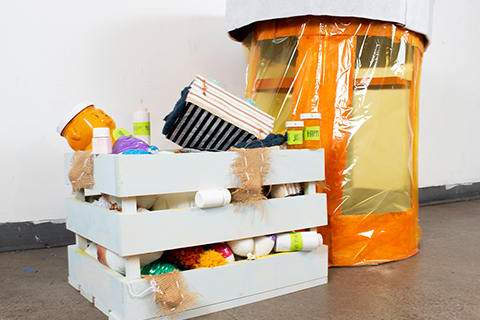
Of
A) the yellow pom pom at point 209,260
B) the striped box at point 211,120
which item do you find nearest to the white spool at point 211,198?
the yellow pom pom at point 209,260

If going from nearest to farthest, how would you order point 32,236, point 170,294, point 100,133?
point 170,294
point 100,133
point 32,236

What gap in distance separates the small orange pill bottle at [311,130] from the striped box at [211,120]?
4.5 inches

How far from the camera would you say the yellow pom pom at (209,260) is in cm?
104

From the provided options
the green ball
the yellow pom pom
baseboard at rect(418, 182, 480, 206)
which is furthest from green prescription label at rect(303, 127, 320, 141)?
baseboard at rect(418, 182, 480, 206)

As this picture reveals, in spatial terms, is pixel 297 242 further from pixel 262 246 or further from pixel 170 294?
pixel 170 294

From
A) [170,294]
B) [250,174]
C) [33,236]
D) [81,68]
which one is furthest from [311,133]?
[33,236]

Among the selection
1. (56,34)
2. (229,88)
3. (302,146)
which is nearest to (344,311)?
(302,146)

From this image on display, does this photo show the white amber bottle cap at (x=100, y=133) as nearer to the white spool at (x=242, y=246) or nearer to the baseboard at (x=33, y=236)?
the white spool at (x=242, y=246)

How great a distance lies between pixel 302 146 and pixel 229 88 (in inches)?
37.7

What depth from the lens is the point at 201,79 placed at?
1194mm

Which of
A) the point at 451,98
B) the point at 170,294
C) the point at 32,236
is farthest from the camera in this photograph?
the point at 451,98

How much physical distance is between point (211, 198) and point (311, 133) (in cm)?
42

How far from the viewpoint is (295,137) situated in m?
1.21

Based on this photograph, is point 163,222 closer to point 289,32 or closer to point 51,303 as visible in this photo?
point 51,303
